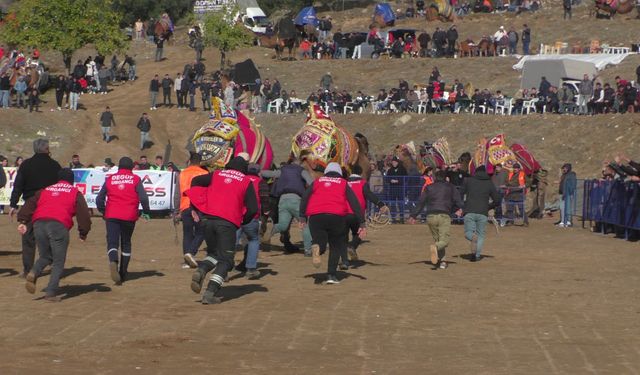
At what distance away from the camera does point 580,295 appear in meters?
17.4

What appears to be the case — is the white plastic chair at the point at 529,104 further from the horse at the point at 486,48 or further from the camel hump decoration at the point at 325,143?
the camel hump decoration at the point at 325,143

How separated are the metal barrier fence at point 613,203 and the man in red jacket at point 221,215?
13.2 meters

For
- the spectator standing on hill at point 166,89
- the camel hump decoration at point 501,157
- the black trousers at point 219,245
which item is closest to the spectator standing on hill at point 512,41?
the spectator standing on hill at point 166,89

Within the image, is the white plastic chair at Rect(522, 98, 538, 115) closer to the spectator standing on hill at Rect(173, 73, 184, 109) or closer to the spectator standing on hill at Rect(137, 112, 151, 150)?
the spectator standing on hill at Rect(137, 112, 151, 150)

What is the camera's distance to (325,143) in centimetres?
2536

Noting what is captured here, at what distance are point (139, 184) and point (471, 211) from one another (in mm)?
6466

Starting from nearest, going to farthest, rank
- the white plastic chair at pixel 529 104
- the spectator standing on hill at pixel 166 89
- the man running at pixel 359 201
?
the man running at pixel 359 201, the white plastic chair at pixel 529 104, the spectator standing on hill at pixel 166 89

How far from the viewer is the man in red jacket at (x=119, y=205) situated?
57.4 ft

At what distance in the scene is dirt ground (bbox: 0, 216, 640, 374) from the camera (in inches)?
457

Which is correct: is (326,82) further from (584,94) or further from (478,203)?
(478,203)

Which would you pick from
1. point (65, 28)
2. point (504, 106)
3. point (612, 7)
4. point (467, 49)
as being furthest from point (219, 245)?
point (612, 7)

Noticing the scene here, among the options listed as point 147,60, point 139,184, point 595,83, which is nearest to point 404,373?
point 139,184

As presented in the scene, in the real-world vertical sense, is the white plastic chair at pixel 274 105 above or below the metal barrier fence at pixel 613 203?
above

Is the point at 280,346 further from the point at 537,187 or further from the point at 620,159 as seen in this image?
the point at 537,187
